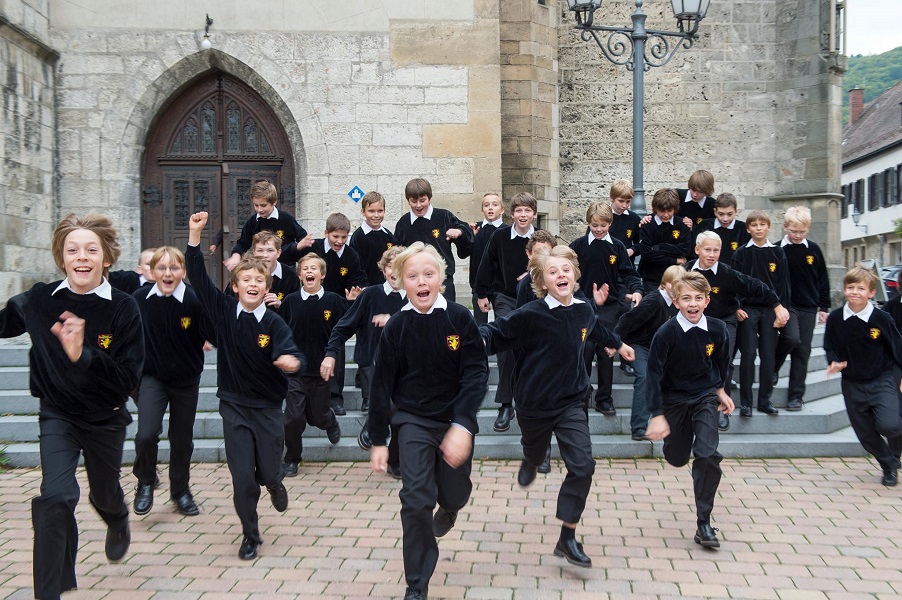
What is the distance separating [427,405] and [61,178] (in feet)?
28.9

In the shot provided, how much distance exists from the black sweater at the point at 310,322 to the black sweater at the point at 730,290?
10.6ft

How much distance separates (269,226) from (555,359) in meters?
4.49

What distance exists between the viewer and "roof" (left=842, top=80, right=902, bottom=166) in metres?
48.7

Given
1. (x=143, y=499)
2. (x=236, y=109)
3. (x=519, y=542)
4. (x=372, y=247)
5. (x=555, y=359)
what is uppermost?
(x=236, y=109)

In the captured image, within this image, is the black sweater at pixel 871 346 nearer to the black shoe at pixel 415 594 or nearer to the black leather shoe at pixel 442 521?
the black leather shoe at pixel 442 521

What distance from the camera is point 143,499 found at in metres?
6.04

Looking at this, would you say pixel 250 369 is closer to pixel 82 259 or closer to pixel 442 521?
pixel 82 259

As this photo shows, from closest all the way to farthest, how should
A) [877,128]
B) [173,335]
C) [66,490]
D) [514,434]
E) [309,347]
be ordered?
[66,490] < [173,335] < [309,347] < [514,434] < [877,128]

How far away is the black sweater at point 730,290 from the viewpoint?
758 centimetres

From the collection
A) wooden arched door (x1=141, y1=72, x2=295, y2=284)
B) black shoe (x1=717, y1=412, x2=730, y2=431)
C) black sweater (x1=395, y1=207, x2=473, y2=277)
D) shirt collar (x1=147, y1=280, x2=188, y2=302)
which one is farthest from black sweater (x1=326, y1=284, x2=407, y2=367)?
wooden arched door (x1=141, y1=72, x2=295, y2=284)

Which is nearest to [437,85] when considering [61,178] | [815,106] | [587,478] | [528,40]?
[528,40]

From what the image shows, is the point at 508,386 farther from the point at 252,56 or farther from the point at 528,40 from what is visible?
the point at 528,40

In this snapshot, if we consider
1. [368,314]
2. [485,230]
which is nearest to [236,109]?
[485,230]

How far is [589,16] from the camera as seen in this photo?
33.3ft
